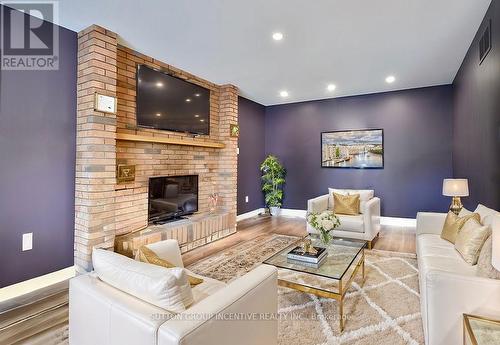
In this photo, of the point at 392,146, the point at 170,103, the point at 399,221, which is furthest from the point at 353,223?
the point at 170,103

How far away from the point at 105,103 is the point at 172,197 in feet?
5.21


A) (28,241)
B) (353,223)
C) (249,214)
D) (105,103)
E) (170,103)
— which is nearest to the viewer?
(28,241)

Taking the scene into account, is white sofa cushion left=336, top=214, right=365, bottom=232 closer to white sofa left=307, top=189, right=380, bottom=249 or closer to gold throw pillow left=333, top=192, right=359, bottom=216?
white sofa left=307, top=189, right=380, bottom=249

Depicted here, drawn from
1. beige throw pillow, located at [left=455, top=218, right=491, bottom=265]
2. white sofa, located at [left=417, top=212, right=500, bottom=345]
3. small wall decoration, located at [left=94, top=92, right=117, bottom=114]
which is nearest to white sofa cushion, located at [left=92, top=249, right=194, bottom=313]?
white sofa, located at [left=417, top=212, right=500, bottom=345]

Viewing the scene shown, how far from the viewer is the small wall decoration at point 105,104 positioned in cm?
265

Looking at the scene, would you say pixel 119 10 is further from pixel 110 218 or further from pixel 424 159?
pixel 424 159

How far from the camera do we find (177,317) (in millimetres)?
1018

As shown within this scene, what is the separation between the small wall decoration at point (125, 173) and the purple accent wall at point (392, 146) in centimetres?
380

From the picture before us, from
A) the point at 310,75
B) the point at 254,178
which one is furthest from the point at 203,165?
the point at 310,75

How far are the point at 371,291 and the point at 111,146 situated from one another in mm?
2980

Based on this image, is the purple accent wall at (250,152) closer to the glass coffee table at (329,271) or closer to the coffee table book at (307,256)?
the glass coffee table at (329,271)

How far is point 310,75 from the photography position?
4.18 meters

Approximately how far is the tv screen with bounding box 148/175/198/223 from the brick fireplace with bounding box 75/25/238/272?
0.10 metres

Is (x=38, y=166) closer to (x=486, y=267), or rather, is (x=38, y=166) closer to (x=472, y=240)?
(x=486, y=267)
